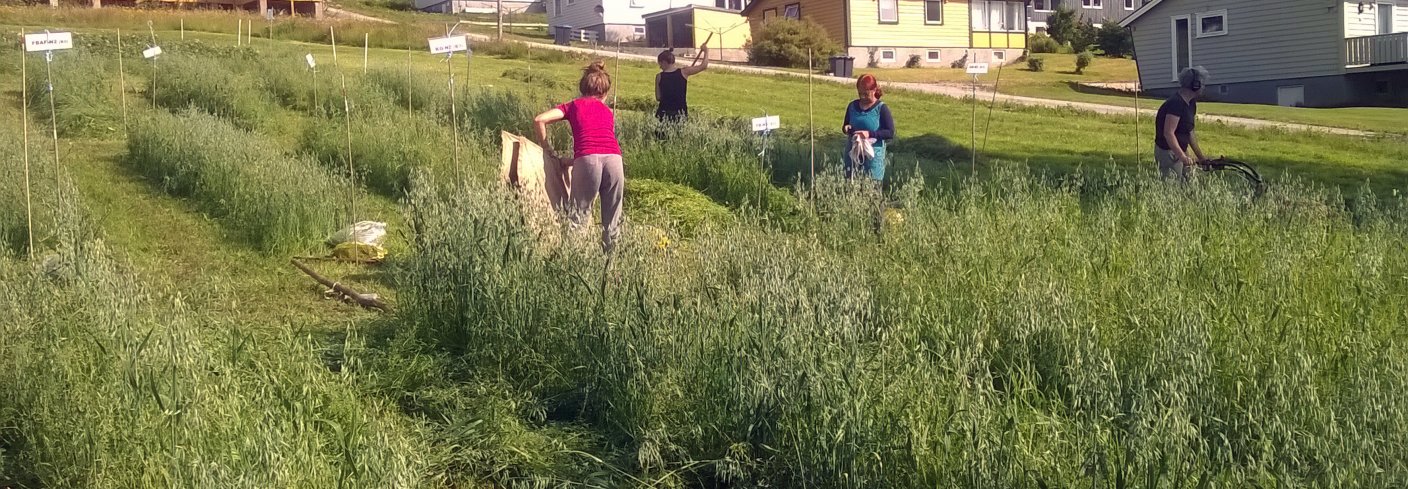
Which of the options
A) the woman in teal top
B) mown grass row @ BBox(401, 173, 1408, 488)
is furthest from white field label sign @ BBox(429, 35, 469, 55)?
the woman in teal top

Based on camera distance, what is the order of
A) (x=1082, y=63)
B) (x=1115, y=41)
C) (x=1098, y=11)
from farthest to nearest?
(x=1098, y=11) → (x=1115, y=41) → (x=1082, y=63)

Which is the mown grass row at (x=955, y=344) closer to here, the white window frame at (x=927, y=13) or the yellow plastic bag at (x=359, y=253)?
the yellow plastic bag at (x=359, y=253)

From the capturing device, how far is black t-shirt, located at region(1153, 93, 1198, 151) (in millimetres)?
9312

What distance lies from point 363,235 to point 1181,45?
2982 centimetres

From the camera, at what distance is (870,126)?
9203mm

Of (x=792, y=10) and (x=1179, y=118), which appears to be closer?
(x=1179, y=118)

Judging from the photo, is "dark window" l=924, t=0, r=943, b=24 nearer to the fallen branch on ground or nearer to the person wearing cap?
the person wearing cap

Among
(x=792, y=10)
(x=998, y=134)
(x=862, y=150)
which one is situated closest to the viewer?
(x=862, y=150)

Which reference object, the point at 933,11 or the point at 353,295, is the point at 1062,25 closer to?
the point at 933,11

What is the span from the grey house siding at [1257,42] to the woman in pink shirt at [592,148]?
2707 cm

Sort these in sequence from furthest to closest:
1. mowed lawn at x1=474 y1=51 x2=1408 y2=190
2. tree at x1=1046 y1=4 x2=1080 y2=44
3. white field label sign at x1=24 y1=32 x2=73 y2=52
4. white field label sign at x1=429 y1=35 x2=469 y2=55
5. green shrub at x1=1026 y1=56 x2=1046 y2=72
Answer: tree at x1=1046 y1=4 x2=1080 y2=44 → green shrub at x1=1026 y1=56 x2=1046 y2=72 → mowed lawn at x1=474 y1=51 x2=1408 y2=190 → white field label sign at x1=429 y1=35 x2=469 y2=55 → white field label sign at x1=24 y1=32 x2=73 y2=52

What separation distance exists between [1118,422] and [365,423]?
2.52 m

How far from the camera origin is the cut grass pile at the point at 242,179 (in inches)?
329

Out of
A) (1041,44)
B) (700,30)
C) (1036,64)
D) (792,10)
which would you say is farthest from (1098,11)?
(700,30)
